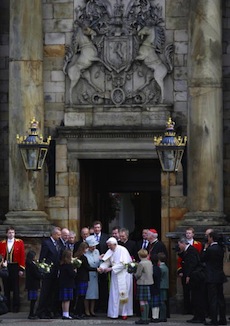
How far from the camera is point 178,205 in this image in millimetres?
29344

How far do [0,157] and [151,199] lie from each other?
47.9 ft

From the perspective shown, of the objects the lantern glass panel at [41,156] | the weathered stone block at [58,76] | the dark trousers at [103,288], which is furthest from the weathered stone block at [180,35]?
the dark trousers at [103,288]

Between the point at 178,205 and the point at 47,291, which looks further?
the point at 178,205

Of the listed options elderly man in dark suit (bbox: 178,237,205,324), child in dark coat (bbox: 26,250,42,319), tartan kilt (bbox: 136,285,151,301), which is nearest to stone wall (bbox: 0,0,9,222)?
child in dark coat (bbox: 26,250,42,319)

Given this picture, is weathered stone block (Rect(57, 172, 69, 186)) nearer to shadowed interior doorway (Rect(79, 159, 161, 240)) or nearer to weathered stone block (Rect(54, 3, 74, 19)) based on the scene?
shadowed interior doorway (Rect(79, 159, 161, 240))

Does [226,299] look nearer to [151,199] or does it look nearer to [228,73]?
[228,73]

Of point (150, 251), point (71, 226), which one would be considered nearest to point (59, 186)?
point (71, 226)

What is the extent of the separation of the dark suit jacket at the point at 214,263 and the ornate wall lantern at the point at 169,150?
2607mm

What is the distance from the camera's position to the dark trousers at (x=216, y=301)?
25578mm

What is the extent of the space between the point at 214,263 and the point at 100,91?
5.51 meters

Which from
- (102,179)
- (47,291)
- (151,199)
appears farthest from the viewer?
(151,199)

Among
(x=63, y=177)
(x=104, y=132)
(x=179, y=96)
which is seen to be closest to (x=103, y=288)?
(x=63, y=177)

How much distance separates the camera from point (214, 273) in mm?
25781

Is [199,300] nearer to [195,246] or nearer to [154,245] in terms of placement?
[195,246]
